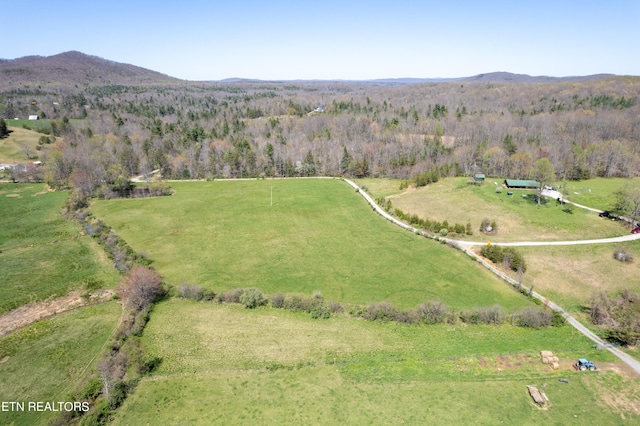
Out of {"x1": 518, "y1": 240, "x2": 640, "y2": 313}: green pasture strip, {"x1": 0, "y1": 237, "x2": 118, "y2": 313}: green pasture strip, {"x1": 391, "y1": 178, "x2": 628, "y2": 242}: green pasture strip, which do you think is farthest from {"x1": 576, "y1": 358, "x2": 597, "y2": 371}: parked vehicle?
{"x1": 0, "y1": 237, "x2": 118, "y2": 313}: green pasture strip

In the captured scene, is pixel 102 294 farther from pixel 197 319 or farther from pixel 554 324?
pixel 554 324

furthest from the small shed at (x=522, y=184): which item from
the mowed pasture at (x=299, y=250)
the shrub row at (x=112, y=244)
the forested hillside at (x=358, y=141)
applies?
the shrub row at (x=112, y=244)

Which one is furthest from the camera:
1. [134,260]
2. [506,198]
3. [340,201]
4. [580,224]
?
[340,201]

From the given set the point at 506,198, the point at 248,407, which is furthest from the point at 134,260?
the point at 506,198

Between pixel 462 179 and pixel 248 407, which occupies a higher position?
pixel 462 179

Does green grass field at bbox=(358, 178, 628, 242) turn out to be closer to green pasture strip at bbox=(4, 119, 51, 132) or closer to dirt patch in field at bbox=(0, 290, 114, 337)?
dirt patch in field at bbox=(0, 290, 114, 337)
